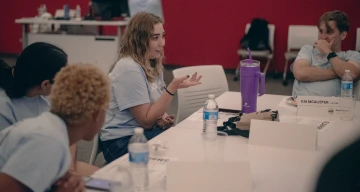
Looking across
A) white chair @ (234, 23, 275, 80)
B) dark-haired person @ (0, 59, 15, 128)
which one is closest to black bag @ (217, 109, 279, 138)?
dark-haired person @ (0, 59, 15, 128)

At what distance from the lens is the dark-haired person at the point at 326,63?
119 inches

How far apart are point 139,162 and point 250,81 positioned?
115 cm

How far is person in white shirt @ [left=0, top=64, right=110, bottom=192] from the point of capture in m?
1.22

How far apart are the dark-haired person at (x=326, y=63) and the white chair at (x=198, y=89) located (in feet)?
1.73

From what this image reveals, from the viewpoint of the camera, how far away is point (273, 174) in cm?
163

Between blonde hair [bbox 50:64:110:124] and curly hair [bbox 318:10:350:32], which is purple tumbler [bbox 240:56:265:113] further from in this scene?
blonde hair [bbox 50:64:110:124]

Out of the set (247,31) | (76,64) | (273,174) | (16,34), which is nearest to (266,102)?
(273,174)

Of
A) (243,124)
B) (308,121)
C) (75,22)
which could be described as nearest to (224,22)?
(75,22)

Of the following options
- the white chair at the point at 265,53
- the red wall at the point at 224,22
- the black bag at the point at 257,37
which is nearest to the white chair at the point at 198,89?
the white chair at the point at 265,53

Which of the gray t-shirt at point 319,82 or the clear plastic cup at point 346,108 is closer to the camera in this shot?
the clear plastic cup at point 346,108

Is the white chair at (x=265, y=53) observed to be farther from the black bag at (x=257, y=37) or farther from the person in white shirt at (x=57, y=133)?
the person in white shirt at (x=57, y=133)

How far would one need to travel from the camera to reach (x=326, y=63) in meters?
3.17

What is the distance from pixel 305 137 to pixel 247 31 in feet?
17.7

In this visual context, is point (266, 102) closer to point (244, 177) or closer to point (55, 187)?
point (244, 177)
